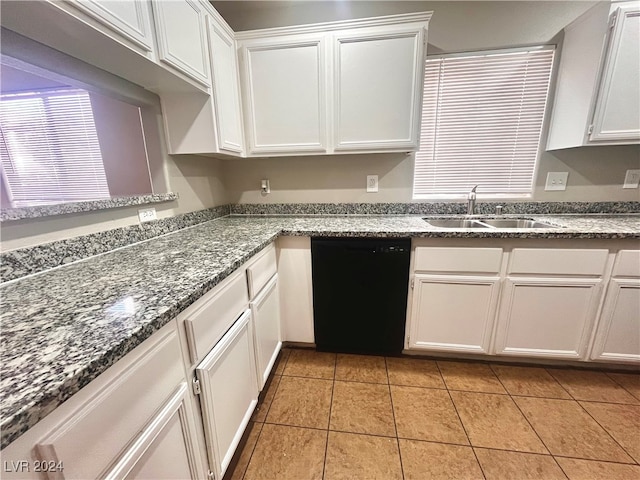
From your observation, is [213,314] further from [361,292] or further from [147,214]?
[361,292]

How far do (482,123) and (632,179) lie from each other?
1.04 metres

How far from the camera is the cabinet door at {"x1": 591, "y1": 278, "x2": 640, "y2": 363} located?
1.45 metres

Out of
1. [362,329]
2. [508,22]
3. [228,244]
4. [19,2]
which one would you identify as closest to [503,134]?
[508,22]

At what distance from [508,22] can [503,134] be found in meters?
0.69

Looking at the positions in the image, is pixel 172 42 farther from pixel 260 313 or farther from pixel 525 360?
pixel 525 360

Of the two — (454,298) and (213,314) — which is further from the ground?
(213,314)

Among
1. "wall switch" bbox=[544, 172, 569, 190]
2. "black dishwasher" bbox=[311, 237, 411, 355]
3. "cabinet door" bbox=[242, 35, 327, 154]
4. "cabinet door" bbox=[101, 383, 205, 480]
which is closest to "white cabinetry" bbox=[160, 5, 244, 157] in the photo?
"cabinet door" bbox=[242, 35, 327, 154]

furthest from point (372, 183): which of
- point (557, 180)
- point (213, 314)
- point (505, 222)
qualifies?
point (213, 314)

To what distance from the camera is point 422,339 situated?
1712 mm

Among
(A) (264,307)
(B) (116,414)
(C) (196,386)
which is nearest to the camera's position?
(B) (116,414)

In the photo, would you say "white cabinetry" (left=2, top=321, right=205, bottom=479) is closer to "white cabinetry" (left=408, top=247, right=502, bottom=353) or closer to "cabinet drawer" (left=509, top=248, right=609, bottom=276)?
"white cabinetry" (left=408, top=247, right=502, bottom=353)

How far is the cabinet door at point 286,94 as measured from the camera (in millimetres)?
1663

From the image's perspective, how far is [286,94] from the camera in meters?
1.73

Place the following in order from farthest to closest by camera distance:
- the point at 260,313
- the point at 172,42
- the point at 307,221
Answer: the point at 307,221 < the point at 260,313 < the point at 172,42
